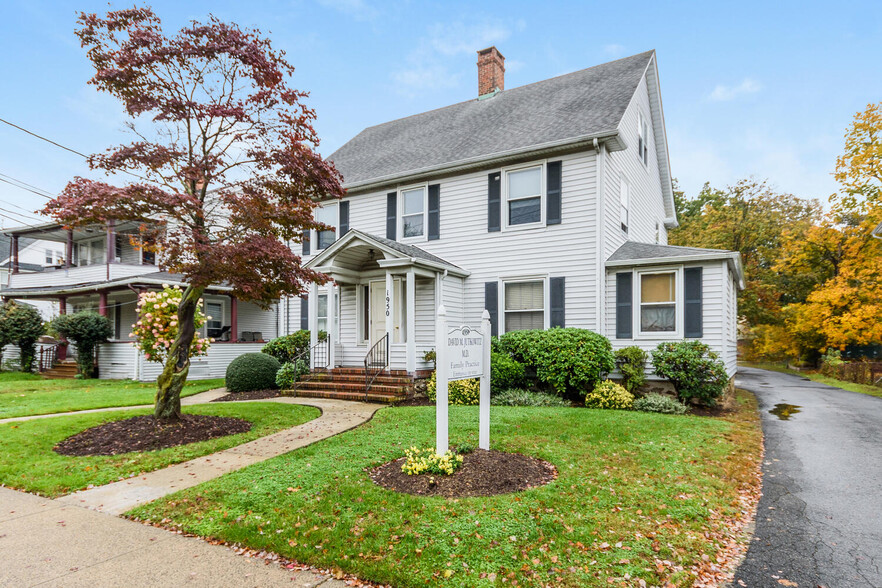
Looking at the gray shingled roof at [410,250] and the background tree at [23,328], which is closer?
the gray shingled roof at [410,250]

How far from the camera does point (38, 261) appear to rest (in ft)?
100

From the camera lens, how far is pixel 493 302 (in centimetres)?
1278

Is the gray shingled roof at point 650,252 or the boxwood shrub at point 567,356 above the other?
the gray shingled roof at point 650,252

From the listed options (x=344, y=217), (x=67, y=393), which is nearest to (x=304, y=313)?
(x=344, y=217)

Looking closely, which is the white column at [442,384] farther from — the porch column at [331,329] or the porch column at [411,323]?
the porch column at [331,329]

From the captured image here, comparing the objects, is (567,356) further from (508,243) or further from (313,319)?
(313,319)

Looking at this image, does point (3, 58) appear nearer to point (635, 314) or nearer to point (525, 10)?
point (525, 10)

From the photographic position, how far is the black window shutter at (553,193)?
12039mm

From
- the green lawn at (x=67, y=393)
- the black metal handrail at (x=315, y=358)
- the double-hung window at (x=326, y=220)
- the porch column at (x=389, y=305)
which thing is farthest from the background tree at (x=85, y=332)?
the porch column at (x=389, y=305)

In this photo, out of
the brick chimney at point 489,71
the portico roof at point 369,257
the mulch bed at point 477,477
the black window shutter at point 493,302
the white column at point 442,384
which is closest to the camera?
the mulch bed at point 477,477

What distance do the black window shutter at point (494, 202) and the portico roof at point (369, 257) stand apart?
148 centimetres

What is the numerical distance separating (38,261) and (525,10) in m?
33.4

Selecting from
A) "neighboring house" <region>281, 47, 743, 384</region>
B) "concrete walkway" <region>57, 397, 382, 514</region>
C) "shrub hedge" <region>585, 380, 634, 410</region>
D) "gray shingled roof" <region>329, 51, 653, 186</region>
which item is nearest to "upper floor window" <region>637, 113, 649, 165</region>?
"neighboring house" <region>281, 47, 743, 384</region>

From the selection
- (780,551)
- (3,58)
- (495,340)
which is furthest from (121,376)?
(780,551)
